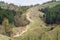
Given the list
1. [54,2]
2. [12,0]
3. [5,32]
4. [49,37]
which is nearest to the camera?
[49,37]

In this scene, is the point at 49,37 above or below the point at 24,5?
above

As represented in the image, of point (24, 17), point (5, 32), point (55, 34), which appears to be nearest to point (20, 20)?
point (24, 17)

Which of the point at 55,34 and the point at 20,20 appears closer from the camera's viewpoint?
the point at 55,34

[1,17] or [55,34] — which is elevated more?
[55,34]

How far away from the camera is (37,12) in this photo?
181 ft

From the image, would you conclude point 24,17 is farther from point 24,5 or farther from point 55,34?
point 55,34

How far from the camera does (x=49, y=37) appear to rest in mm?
20906

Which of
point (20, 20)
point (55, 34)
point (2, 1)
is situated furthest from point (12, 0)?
point (55, 34)

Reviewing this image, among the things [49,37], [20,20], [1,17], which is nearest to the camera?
[49,37]

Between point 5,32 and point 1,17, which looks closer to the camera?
point 5,32

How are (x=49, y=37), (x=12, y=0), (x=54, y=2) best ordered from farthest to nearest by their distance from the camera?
(x=12, y=0) < (x=54, y=2) < (x=49, y=37)

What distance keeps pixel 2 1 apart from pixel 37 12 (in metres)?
24.1

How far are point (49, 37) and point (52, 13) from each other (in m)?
32.3

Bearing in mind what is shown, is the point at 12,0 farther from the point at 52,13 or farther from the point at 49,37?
the point at 49,37
